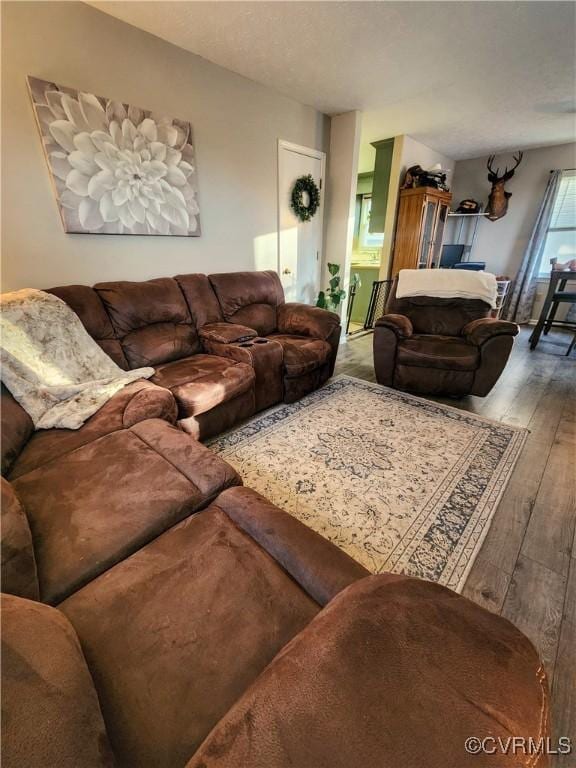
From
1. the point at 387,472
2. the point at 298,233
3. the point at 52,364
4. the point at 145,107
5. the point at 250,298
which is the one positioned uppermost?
the point at 145,107

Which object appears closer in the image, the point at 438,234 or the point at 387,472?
the point at 387,472

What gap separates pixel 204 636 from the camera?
2.23 feet

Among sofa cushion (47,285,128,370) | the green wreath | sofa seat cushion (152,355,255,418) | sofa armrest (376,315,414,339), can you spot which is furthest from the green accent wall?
sofa cushion (47,285,128,370)

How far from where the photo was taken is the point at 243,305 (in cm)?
287

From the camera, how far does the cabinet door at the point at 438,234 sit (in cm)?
476

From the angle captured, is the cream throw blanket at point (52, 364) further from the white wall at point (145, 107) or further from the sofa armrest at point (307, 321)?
the sofa armrest at point (307, 321)

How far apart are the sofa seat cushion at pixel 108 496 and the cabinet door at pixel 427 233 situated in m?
4.63

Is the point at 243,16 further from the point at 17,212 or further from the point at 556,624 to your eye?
the point at 556,624

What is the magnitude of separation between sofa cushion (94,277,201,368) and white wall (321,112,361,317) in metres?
2.25

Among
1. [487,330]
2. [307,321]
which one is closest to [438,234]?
[487,330]

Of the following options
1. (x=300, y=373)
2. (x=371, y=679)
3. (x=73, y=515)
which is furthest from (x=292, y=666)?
(x=300, y=373)

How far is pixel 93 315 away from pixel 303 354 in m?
1.44

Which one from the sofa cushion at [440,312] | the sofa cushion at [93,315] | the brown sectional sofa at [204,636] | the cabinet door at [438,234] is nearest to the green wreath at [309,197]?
the sofa cushion at [440,312]

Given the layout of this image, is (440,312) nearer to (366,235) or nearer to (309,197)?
(309,197)
